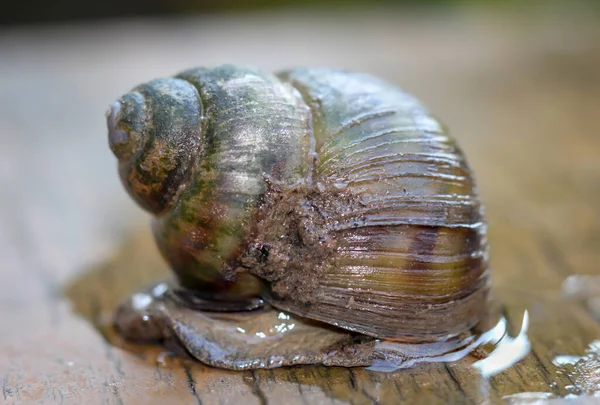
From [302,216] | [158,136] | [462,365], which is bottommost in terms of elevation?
[462,365]

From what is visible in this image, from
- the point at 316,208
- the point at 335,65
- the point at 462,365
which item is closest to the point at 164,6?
the point at 335,65

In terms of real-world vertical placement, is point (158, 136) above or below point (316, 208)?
above

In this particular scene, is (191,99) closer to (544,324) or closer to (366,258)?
(366,258)

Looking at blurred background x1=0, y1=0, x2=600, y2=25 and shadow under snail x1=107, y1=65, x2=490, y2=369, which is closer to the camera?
shadow under snail x1=107, y1=65, x2=490, y2=369

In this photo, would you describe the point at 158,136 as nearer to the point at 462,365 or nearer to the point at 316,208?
the point at 316,208

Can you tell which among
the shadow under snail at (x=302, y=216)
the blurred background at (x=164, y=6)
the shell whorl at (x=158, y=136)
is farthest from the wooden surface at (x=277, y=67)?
the blurred background at (x=164, y=6)

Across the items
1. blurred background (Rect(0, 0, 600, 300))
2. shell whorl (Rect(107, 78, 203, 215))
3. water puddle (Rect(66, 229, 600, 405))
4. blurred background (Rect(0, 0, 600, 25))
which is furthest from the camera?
blurred background (Rect(0, 0, 600, 25))

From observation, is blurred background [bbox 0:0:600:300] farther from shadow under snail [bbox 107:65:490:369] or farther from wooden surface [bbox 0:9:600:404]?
shadow under snail [bbox 107:65:490:369]

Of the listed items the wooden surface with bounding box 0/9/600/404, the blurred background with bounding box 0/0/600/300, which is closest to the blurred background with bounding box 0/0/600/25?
the blurred background with bounding box 0/0/600/300
